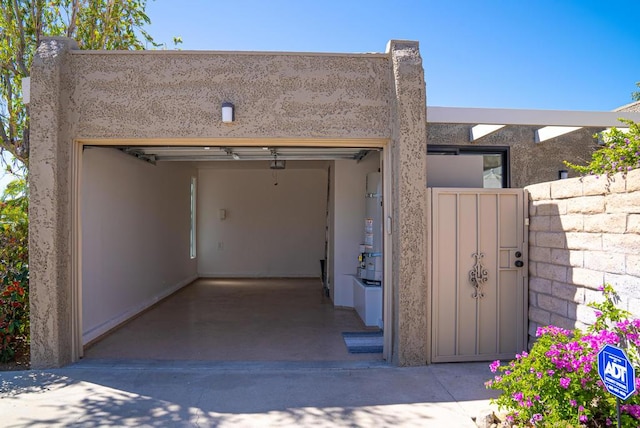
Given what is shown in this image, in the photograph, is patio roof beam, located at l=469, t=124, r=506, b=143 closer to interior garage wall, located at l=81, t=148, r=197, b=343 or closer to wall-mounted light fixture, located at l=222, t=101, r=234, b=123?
wall-mounted light fixture, located at l=222, t=101, r=234, b=123

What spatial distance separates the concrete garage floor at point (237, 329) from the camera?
604 centimetres

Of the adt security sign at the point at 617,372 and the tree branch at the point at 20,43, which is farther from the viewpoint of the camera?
the tree branch at the point at 20,43

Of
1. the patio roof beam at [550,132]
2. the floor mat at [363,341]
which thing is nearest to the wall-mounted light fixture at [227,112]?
the floor mat at [363,341]

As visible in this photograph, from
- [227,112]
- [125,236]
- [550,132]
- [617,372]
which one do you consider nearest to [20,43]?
[125,236]

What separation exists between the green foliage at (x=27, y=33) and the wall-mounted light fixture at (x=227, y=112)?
4.33 m

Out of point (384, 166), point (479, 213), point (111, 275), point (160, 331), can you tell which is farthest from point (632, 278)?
point (111, 275)

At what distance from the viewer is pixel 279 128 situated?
5539 mm

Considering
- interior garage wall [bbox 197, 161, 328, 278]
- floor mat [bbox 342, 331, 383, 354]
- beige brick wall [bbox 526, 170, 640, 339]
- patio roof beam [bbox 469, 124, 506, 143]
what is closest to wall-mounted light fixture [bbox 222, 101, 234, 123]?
floor mat [bbox 342, 331, 383, 354]

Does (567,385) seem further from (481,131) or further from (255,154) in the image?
(255,154)

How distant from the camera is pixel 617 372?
2775 millimetres

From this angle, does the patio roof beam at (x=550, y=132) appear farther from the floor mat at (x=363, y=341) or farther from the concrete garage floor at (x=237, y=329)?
the concrete garage floor at (x=237, y=329)

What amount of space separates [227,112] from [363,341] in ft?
12.0

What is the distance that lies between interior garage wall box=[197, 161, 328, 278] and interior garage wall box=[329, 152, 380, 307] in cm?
476

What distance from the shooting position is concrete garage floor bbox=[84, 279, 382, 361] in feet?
19.8
